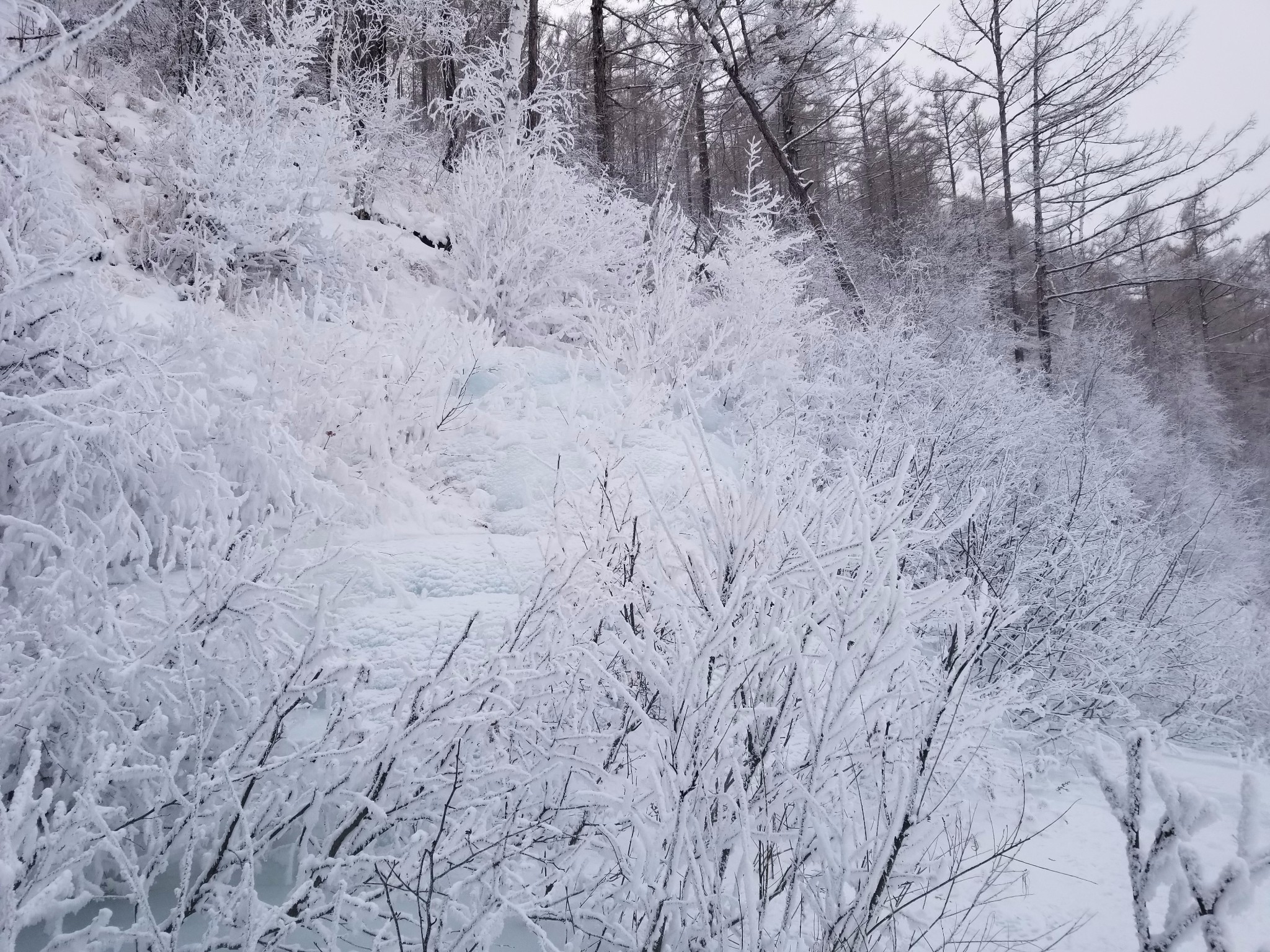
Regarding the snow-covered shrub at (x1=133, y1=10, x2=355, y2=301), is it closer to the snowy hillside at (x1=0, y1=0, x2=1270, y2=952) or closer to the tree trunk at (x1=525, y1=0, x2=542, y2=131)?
the snowy hillside at (x1=0, y1=0, x2=1270, y2=952)

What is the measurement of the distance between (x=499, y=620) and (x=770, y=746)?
124 centimetres

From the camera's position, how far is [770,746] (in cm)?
148

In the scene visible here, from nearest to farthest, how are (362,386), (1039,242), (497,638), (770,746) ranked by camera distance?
1. (770,746)
2. (497,638)
3. (362,386)
4. (1039,242)

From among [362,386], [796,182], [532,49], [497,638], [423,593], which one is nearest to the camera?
[497,638]

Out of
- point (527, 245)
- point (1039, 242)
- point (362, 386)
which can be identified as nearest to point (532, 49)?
point (527, 245)

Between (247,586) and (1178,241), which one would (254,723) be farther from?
(1178,241)

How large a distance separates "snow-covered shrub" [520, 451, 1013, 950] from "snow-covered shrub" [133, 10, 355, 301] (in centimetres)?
409

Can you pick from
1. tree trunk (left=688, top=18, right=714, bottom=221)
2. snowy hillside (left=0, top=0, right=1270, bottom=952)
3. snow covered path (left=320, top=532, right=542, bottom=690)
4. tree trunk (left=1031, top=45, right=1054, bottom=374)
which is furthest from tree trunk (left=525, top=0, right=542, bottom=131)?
tree trunk (left=1031, top=45, right=1054, bottom=374)

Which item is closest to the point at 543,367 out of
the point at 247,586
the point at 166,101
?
the point at 247,586

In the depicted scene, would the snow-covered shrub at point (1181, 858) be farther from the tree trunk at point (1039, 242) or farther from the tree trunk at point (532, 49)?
the tree trunk at point (1039, 242)

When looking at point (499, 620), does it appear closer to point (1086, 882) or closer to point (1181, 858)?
point (1181, 858)

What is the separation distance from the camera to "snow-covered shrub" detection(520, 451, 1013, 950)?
1.20 meters

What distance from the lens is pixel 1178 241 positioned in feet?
51.2

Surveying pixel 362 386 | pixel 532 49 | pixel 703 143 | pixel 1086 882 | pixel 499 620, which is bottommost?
pixel 1086 882
